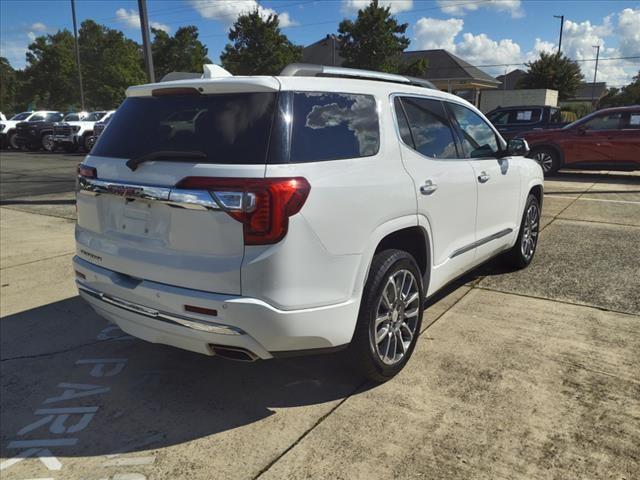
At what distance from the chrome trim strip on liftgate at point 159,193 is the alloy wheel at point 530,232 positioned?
3767 millimetres

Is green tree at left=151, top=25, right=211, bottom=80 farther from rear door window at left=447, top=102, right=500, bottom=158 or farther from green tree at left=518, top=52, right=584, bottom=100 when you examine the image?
rear door window at left=447, top=102, right=500, bottom=158

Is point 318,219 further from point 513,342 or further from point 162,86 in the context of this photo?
point 513,342

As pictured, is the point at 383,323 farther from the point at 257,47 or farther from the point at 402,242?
the point at 257,47

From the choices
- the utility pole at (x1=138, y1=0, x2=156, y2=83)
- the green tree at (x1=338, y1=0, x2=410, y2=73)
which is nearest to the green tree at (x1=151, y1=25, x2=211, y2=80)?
the green tree at (x1=338, y1=0, x2=410, y2=73)

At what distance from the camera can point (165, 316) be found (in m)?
2.78

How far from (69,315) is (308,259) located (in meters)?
2.87

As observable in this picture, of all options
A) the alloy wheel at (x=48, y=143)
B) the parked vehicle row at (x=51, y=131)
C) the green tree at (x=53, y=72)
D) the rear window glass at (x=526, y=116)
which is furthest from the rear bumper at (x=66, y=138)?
the green tree at (x=53, y=72)

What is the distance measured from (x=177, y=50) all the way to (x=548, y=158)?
112 ft

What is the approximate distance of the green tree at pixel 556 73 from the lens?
50.0m

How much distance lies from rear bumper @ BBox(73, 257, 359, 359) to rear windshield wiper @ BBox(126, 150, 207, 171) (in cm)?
63

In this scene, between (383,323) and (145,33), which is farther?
(145,33)

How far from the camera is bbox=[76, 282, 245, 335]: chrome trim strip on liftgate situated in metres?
2.60

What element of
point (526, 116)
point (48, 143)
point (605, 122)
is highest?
point (526, 116)

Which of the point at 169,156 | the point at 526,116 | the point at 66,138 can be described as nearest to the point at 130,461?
→ the point at 169,156
